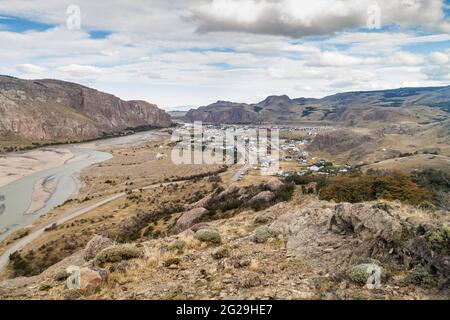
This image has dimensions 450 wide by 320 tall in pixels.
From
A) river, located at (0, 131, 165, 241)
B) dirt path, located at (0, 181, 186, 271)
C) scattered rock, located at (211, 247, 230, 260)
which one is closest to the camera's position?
scattered rock, located at (211, 247, 230, 260)

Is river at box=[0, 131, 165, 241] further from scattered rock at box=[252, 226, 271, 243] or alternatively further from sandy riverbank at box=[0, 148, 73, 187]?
scattered rock at box=[252, 226, 271, 243]

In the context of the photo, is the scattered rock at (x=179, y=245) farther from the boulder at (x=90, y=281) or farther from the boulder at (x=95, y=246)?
the boulder at (x=95, y=246)

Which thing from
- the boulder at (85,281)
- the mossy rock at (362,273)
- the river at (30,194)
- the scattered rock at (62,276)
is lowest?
the river at (30,194)

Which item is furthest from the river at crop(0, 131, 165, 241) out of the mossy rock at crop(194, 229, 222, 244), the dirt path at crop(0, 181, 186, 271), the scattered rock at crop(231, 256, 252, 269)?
the scattered rock at crop(231, 256, 252, 269)

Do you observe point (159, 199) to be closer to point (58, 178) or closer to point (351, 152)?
point (58, 178)

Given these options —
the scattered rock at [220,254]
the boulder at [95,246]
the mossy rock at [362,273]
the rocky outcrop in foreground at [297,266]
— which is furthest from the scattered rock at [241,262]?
the boulder at [95,246]

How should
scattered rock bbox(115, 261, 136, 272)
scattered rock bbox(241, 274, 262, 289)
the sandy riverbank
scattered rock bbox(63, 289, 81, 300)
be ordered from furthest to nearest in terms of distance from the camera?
the sandy riverbank, scattered rock bbox(115, 261, 136, 272), scattered rock bbox(63, 289, 81, 300), scattered rock bbox(241, 274, 262, 289)
